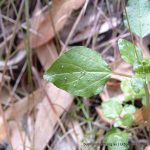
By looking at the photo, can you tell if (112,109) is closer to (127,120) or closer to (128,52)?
(127,120)

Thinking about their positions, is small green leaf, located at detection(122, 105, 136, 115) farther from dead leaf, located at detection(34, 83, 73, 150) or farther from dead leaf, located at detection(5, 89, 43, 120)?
dead leaf, located at detection(5, 89, 43, 120)

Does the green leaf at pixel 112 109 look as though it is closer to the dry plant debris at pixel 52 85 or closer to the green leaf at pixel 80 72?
the dry plant debris at pixel 52 85

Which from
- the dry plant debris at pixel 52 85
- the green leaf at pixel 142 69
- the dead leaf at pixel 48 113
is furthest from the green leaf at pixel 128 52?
the dead leaf at pixel 48 113

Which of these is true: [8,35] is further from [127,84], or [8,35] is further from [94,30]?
[127,84]

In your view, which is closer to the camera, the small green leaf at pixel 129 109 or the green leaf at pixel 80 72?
the green leaf at pixel 80 72

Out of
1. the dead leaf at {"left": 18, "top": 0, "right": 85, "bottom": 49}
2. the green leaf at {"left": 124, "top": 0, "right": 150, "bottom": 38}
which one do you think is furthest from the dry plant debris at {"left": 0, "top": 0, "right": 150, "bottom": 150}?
the green leaf at {"left": 124, "top": 0, "right": 150, "bottom": 38}

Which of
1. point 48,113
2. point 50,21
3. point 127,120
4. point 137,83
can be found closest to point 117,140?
point 127,120

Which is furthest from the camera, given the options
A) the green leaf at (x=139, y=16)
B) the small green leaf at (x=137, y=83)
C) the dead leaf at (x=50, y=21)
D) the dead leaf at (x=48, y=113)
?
the dead leaf at (x=50, y=21)
